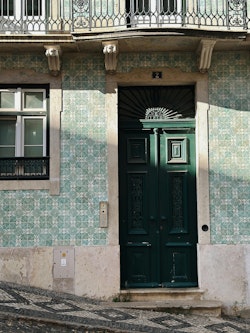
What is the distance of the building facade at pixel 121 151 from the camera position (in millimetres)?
8805

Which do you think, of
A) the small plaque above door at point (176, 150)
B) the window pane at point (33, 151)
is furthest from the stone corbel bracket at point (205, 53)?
the window pane at point (33, 151)

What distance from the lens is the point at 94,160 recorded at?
905 cm

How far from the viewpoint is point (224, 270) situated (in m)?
8.82

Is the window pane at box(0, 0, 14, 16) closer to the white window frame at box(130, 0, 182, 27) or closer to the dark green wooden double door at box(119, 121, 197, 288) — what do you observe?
the white window frame at box(130, 0, 182, 27)

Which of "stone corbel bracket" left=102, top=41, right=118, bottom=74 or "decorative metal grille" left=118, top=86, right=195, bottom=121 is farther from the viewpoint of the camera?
"decorative metal grille" left=118, top=86, right=195, bottom=121

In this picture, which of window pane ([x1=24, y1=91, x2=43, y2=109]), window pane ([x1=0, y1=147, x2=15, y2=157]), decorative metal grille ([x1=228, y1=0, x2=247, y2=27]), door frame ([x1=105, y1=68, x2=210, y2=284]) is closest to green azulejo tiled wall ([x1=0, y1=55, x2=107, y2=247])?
door frame ([x1=105, y1=68, x2=210, y2=284])

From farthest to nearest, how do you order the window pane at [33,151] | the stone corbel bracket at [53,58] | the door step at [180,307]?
1. the window pane at [33,151]
2. the stone corbel bracket at [53,58]
3. the door step at [180,307]

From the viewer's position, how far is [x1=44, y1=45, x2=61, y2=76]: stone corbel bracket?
883 centimetres

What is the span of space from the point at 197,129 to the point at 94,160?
6.32 feet

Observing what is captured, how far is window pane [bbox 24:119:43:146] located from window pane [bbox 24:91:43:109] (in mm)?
258

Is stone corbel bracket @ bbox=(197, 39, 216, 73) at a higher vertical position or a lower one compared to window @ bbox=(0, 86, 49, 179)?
higher

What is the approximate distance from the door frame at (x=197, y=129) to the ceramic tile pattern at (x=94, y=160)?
10cm

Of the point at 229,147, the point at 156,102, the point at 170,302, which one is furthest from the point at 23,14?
the point at 170,302

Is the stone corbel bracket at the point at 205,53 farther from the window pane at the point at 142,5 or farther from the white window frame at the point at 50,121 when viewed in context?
the white window frame at the point at 50,121
